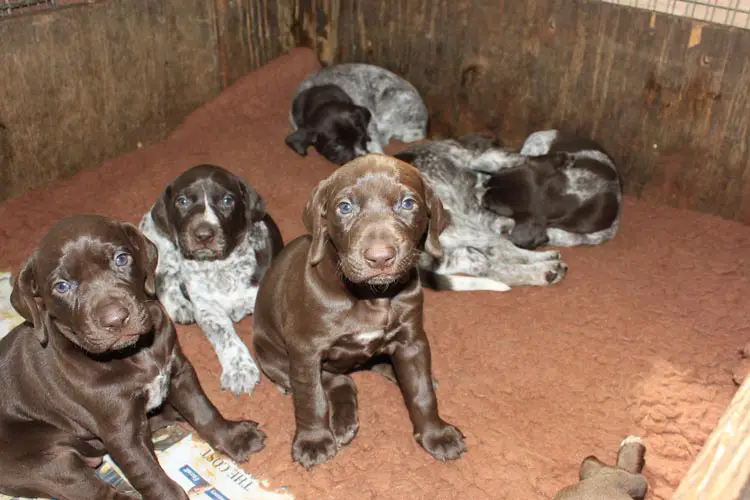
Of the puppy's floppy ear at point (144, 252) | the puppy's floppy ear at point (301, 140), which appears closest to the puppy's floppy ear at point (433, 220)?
the puppy's floppy ear at point (144, 252)

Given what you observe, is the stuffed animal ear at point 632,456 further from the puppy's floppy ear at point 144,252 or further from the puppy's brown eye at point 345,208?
the puppy's floppy ear at point 144,252

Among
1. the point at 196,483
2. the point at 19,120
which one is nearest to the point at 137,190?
the point at 19,120

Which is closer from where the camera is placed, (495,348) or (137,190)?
(495,348)

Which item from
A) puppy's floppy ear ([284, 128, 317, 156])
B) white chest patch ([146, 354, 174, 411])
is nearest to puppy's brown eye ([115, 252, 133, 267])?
white chest patch ([146, 354, 174, 411])

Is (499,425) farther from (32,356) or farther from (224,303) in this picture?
(32,356)

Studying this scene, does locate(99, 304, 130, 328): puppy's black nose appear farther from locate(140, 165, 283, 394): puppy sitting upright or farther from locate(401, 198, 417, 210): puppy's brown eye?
locate(140, 165, 283, 394): puppy sitting upright

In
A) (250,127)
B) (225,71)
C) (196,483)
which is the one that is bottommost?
(196,483)

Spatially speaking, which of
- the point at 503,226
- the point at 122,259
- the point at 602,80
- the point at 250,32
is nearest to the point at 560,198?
the point at 503,226
